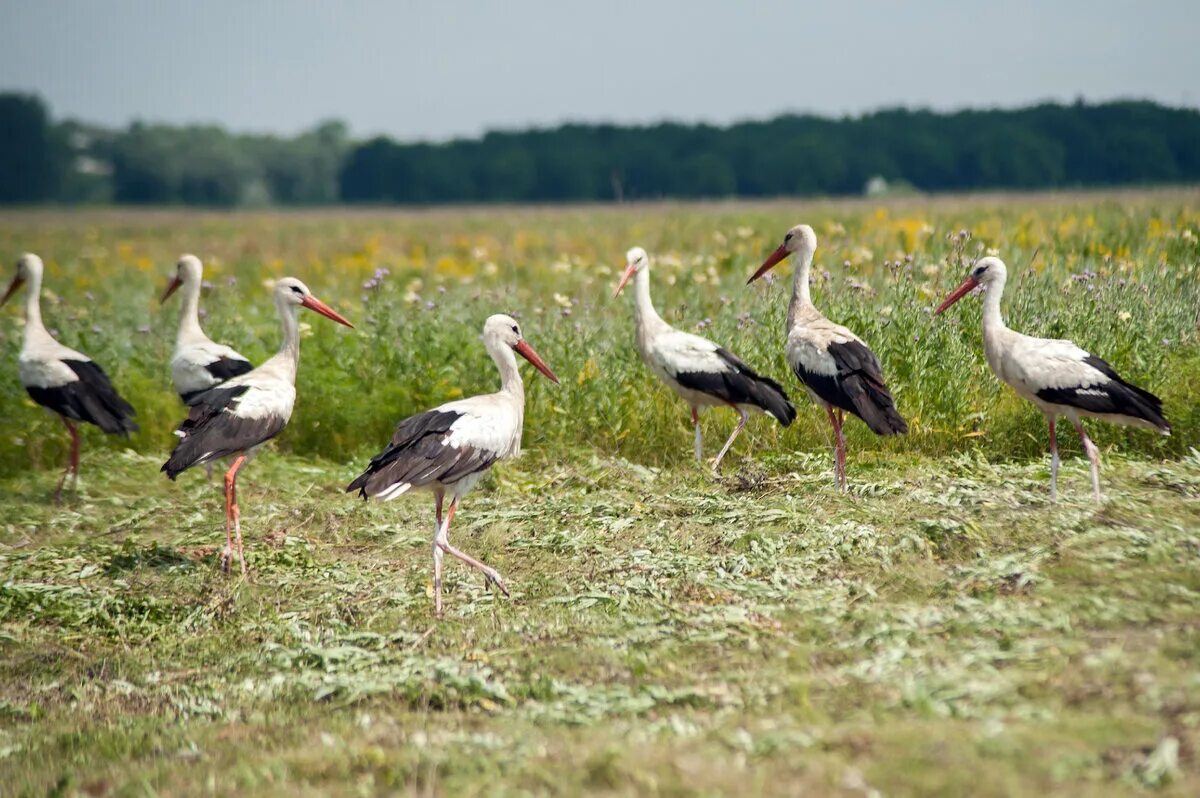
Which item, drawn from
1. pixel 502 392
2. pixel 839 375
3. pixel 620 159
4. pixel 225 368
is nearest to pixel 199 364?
pixel 225 368

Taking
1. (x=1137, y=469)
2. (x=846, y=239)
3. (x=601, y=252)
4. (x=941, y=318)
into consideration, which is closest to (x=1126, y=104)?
(x=846, y=239)

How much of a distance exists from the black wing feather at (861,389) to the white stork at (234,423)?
333 cm

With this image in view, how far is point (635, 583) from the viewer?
6.10 metres

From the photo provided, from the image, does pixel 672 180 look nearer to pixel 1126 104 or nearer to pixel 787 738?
pixel 1126 104

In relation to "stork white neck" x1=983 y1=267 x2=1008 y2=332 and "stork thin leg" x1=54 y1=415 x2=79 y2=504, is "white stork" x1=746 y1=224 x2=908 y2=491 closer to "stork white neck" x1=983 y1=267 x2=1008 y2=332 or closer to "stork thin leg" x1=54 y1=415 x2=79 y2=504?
"stork white neck" x1=983 y1=267 x2=1008 y2=332

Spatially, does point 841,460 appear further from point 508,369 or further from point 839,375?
point 508,369

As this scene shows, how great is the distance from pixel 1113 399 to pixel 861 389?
143 cm

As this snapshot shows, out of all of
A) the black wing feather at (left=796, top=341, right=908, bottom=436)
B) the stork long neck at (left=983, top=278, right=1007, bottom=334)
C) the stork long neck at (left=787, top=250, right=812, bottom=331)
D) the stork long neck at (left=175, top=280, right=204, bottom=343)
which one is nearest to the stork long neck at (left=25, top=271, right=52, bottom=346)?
the stork long neck at (left=175, top=280, right=204, bottom=343)

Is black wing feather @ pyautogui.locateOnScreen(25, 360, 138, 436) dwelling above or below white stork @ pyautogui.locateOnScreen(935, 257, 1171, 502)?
below

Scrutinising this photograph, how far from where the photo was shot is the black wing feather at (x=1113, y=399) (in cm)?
687

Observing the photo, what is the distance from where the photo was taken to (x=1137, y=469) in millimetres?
7352

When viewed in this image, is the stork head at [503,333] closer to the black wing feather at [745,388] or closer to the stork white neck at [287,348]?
the stork white neck at [287,348]

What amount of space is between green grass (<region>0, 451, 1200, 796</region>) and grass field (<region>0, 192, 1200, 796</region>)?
0.07 feet

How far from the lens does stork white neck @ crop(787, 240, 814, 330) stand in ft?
28.1
